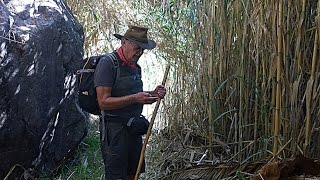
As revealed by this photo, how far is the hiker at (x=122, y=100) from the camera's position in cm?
337

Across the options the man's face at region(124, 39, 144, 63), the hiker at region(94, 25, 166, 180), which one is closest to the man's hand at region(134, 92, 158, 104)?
the hiker at region(94, 25, 166, 180)

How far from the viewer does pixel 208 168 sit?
274 cm

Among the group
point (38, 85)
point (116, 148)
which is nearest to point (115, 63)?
point (116, 148)

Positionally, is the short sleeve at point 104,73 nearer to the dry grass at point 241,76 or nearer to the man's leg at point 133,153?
the man's leg at point 133,153

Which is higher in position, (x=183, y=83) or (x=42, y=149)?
(x=183, y=83)

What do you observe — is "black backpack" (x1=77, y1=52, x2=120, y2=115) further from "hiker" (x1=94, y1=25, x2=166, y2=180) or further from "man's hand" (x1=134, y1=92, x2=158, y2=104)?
"man's hand" (x1=134, y1=92, x2=158, y2=104)

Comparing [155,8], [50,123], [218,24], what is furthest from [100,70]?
[155,8]

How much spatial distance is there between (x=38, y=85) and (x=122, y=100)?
4.73 ft

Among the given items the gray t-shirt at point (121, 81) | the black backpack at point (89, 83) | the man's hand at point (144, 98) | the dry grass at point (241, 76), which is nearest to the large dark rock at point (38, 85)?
the dry grass at point (241, 76)

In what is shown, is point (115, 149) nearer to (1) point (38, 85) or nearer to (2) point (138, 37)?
(2) point (138, 37)

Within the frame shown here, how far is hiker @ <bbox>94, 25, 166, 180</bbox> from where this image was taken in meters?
3.37

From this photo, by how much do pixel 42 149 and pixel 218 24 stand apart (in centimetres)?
197

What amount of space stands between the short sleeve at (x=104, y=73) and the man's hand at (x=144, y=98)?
0.57ft

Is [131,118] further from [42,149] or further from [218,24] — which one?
[42,149]
